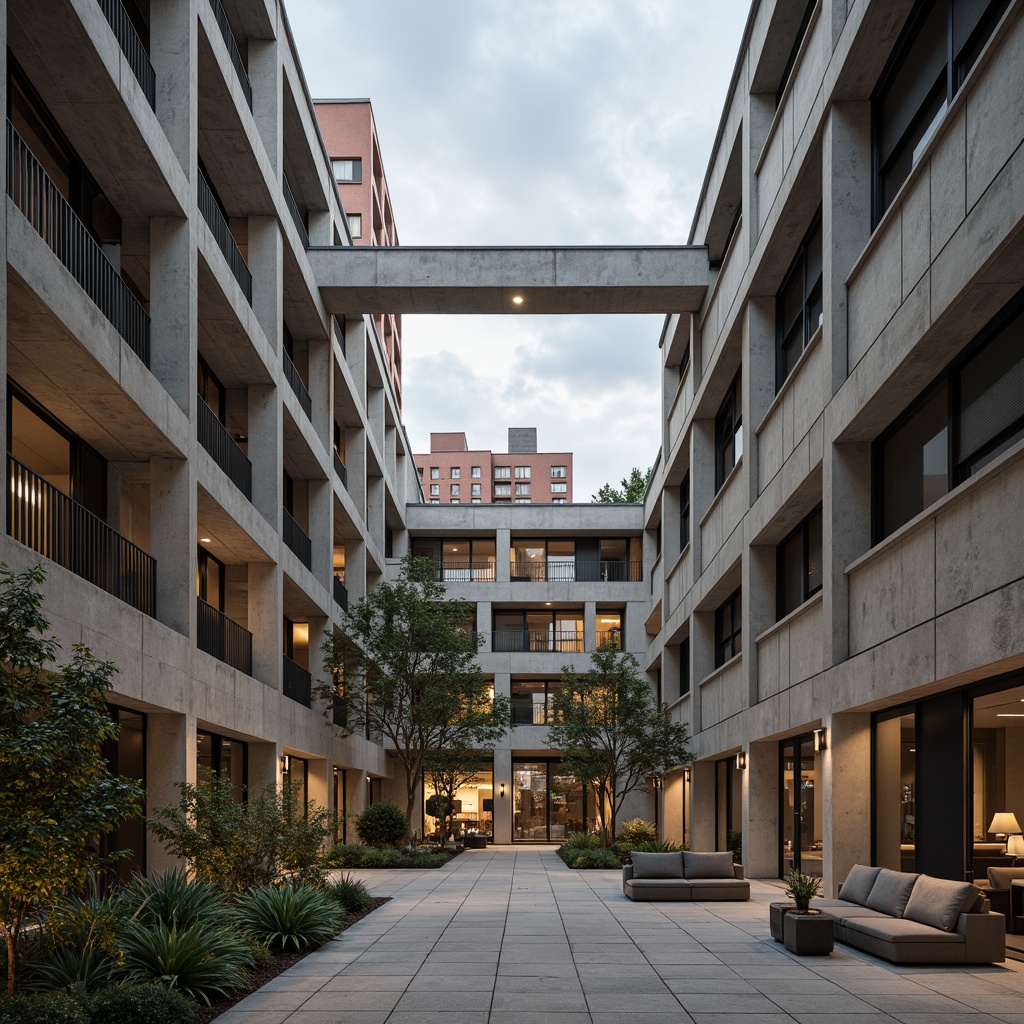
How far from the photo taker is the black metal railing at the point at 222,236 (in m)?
21.8

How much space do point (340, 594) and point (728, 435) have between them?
14.2 metres

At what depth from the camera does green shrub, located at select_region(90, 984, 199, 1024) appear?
845 cm

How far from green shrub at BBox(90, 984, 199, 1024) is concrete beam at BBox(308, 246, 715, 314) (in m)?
21.7

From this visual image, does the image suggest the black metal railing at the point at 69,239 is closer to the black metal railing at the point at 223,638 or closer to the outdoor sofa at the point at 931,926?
the black metal railing at the point at 223,638

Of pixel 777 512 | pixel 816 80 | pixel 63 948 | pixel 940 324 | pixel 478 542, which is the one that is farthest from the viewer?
pixel 478 542

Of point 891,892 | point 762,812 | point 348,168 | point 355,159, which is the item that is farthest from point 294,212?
point 355,159

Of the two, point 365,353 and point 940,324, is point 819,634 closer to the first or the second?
point 940,324

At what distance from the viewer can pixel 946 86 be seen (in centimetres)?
1353

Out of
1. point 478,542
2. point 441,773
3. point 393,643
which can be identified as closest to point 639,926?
point 393,643

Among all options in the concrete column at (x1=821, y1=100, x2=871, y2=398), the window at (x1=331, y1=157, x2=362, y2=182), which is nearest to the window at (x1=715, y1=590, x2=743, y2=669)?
the concrete column at (x1=821, y1=100, x2=871, y2=398)

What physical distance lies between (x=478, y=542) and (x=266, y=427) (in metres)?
26.7

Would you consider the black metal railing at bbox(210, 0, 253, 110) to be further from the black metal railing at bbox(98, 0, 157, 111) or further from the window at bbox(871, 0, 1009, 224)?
the window at bbox(871, 0, 1009, 224)

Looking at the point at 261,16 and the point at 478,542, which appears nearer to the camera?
the point at 261,16

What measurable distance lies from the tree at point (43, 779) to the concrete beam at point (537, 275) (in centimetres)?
2081
